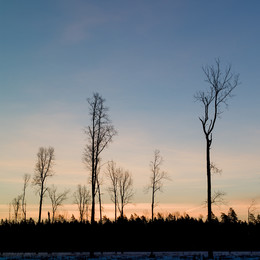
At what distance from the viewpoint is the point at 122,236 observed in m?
57.2

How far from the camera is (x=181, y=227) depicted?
6212 centimetres

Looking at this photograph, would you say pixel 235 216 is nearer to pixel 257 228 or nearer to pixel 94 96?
pixel 257 228

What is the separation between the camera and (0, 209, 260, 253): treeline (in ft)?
182

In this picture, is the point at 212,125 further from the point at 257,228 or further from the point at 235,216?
the point at 235,216

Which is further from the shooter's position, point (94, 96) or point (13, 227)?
point (13, 227)

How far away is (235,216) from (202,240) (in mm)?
57088

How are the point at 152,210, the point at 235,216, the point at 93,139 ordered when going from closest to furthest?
the point at 93,139
the point at 152,210
the point at 235,216

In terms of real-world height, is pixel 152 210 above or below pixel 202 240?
above

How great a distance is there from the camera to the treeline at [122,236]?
5547cm

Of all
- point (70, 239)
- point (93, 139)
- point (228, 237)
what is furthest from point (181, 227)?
point (93, 139)

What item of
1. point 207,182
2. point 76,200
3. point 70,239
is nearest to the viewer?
point 207,182

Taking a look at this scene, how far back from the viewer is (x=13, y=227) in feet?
203

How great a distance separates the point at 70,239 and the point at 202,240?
26.4m

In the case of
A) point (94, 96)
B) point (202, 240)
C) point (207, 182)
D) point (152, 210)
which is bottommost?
point (202, 240)
